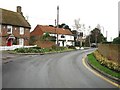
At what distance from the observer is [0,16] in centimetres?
5422

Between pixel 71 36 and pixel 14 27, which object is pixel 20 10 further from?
pixel 71 36

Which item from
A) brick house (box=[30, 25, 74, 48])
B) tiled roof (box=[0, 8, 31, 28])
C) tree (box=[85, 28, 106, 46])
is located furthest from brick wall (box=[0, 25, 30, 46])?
tree (box=[85, 28, 106, 46])

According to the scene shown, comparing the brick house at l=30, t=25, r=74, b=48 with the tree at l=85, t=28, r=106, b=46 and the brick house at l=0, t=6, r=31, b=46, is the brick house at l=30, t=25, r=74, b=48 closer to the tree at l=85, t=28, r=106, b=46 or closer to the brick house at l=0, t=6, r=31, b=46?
the brick house at l=0, t=6, r=31, b=46

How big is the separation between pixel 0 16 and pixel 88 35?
64403mm

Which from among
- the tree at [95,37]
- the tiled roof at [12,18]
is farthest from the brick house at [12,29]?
the tree at [95,37]

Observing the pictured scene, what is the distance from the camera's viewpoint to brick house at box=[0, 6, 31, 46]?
52.9 meters

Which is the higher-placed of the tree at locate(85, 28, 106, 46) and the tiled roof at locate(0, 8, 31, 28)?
the tiled roof at locate(0, 8, 31, 28)

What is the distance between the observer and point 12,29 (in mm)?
55594

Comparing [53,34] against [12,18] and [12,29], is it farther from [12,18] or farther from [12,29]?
[12,29]

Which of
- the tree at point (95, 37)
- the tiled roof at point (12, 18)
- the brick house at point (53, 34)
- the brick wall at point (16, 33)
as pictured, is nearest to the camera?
the brick wall at point (16, 33)

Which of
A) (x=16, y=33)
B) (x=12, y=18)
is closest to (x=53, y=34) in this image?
(x=12, y=18)

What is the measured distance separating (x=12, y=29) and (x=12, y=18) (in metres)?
4.08

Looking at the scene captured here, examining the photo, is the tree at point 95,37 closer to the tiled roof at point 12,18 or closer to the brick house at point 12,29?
the tiled roof at point 12,18

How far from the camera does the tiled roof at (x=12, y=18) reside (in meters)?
54.8
